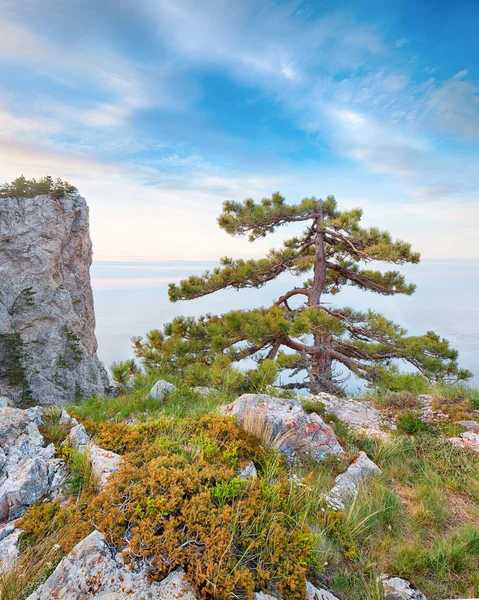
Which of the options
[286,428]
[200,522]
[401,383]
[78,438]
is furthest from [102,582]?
[401,383]

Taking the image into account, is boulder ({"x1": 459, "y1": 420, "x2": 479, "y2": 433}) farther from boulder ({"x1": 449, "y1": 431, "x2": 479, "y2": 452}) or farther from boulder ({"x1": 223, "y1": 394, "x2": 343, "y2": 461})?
boulder ({"x1": 223, "y1": 394, "x2": 343, "y2": 461})

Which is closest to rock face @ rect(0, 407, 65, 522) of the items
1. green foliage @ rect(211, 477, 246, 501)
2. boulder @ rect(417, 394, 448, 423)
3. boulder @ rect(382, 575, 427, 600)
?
green foliage @ rect(211, 477, 246, 501)

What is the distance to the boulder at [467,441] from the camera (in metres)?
5.15

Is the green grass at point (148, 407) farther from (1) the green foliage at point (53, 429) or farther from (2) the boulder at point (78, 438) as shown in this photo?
(2) the boulder at point (78, 438)

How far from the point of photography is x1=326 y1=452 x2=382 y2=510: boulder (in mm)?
3535

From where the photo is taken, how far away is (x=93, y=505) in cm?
258

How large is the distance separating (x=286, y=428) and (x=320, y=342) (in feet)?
21.4

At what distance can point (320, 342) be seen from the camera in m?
10.7

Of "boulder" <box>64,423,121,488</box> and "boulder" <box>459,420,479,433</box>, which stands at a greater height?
"boulder" <box>64,423,121,488</box>

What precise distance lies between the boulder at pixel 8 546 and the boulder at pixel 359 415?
4731mm

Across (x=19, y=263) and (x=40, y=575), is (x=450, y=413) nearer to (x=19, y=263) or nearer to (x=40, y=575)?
(x=40, y=575)

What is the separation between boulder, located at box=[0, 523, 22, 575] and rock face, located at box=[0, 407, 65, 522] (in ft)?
0.78

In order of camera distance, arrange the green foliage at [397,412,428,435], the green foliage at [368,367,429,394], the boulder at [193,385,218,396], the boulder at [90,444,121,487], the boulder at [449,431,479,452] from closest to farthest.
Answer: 1. the boulder at [90,444,121,487]
2. the boulder at [449,431,479,452]
3. the green foliage at [397,412,428,435]
4. the boulder at [193,385,218,396]
5. the green foliage at [368,367,429,394]

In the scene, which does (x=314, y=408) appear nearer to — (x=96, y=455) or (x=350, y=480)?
(x=350, y=480)
